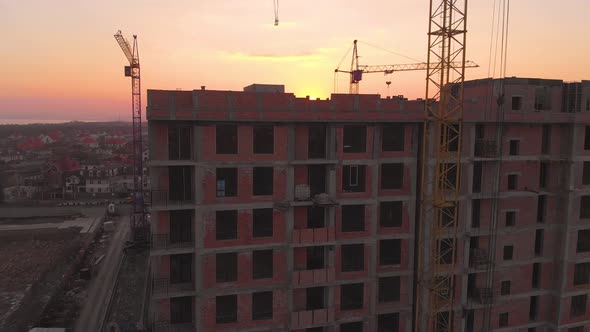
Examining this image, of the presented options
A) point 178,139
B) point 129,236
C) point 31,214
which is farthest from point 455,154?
point 31,214

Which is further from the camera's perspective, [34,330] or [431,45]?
[34,330]

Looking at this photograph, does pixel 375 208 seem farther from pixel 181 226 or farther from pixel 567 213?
pixel 567 213

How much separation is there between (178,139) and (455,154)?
1927 cm

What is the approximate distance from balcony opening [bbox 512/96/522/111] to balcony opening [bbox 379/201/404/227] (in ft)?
36.8

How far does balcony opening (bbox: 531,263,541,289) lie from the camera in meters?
31.0

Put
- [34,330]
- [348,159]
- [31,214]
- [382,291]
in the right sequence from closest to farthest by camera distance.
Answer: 1. [348,159]
2. [382,291]
3. [34,330]
4. [31,214]

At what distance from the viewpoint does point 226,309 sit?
25.2 meters

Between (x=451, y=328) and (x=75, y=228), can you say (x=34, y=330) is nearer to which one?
(x=451, y=328)

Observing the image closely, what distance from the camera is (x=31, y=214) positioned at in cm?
9400

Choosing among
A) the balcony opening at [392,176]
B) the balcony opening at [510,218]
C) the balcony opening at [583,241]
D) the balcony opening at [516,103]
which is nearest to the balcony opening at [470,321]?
the balcony opening at [510,218]

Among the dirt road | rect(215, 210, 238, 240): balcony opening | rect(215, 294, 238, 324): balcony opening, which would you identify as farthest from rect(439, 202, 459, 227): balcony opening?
the dirt road

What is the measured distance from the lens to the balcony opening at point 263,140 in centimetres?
2475

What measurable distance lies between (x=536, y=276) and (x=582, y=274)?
12.2 ft

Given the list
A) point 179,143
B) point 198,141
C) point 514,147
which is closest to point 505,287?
point 514,147
